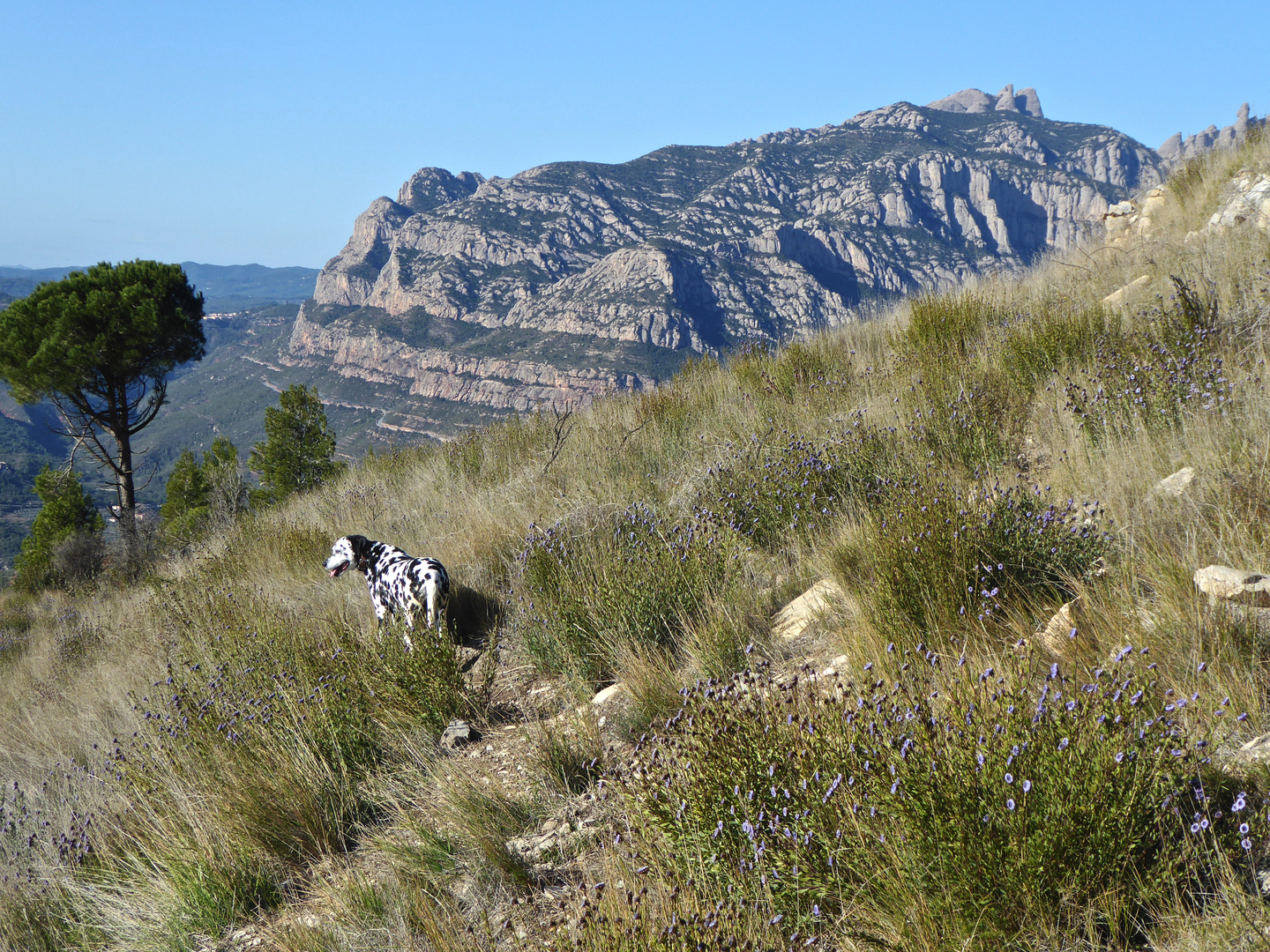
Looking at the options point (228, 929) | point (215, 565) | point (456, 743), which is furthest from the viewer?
point (215, 565)

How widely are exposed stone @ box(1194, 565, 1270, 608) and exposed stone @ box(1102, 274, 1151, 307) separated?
511 cm

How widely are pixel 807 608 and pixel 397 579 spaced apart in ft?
10.3

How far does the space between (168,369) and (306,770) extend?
73.5ft

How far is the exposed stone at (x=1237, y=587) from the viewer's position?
2.24m

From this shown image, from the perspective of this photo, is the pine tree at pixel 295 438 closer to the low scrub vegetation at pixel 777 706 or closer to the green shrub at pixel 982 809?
the low scrub vegetation at pixel 777 706

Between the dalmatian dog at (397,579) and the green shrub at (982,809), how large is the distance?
106 inches

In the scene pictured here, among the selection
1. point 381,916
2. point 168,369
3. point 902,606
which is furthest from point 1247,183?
point 168,369

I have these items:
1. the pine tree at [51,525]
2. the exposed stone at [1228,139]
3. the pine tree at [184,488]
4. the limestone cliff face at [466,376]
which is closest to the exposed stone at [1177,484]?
the exposed stone at [1228,139]

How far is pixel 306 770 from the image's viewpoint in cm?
329

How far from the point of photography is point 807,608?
361 cm

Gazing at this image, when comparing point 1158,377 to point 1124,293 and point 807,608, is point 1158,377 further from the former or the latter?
point 1124,293

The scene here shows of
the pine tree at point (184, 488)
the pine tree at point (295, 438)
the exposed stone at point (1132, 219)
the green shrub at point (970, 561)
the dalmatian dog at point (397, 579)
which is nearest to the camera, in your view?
the green shrub at point (970, 561)

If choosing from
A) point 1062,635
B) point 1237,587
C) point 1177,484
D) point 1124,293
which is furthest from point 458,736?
point 1124,293

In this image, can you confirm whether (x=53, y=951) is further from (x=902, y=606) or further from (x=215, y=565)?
(x=215, y=565)
